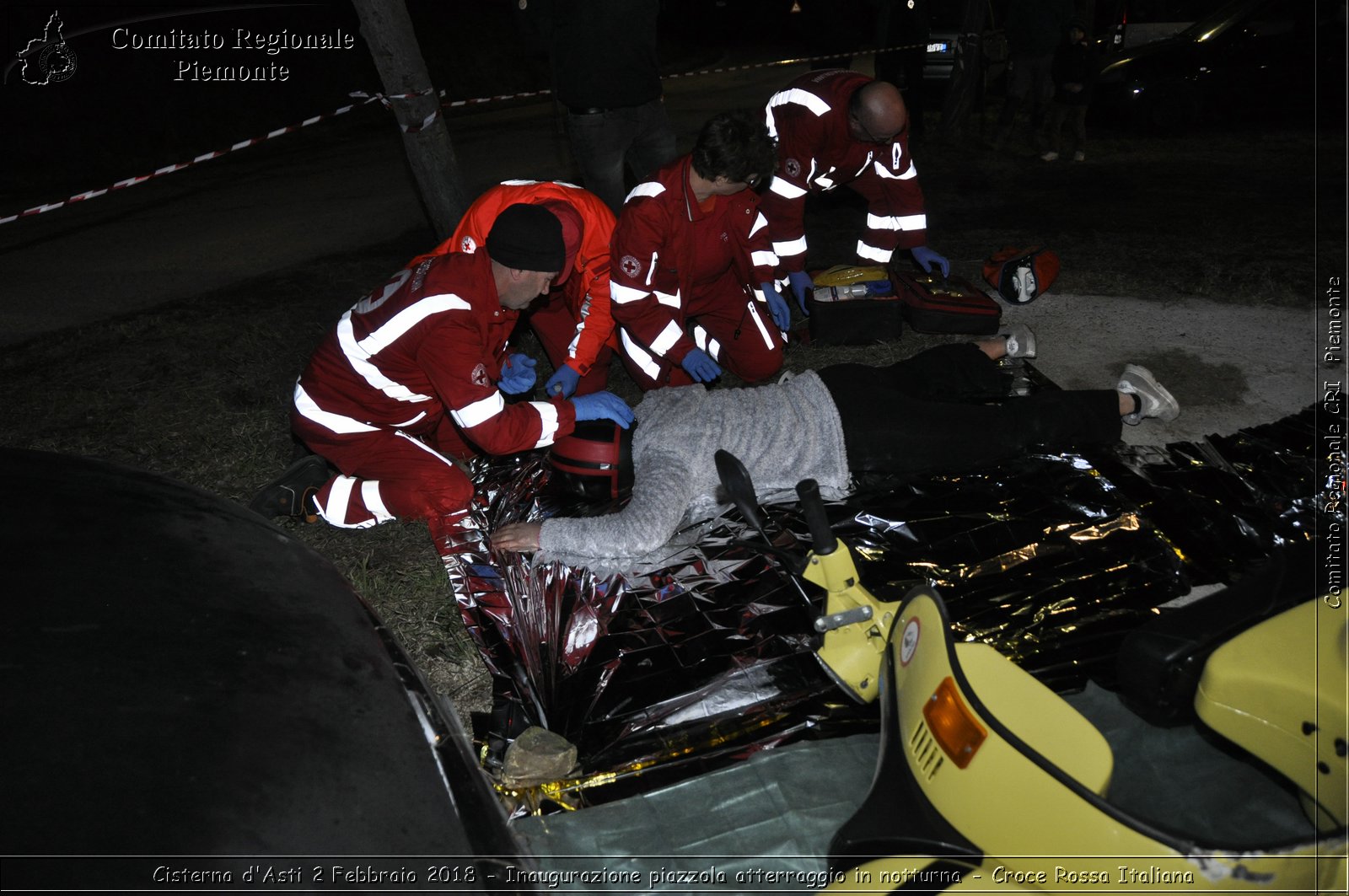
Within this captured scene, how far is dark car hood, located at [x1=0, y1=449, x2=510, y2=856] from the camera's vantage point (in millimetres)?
1104

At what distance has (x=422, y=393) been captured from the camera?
3318 mm

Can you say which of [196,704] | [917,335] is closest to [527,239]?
[196,704]

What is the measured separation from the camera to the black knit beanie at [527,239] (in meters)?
2.93

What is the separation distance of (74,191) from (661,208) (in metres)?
9.06

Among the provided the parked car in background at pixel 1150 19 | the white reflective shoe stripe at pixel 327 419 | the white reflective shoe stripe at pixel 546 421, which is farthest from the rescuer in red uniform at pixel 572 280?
the parked car in background at pixel 1150 19

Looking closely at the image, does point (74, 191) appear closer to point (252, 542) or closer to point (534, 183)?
point (534, 183)

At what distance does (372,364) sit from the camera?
10.4ft

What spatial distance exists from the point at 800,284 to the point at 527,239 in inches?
81.6

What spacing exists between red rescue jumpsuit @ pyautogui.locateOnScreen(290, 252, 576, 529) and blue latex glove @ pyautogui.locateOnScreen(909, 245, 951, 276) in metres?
2.33

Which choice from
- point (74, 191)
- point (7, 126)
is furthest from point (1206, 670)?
point (7, 126)

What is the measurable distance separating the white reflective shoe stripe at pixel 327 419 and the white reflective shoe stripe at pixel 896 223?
284 centimetres

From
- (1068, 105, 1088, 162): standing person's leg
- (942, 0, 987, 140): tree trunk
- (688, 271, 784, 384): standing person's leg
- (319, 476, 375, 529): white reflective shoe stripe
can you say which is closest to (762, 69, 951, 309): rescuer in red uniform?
(688, 271, 784, 384): standing person's leg

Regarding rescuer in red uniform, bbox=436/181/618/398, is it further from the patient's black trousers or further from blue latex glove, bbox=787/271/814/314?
the patient's black trousers

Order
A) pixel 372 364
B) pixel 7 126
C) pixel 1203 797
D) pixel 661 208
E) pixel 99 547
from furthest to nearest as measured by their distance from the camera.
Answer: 1. pixel 7 126
2. pixel 661 208
3. pixel 372 364
4. pixel 1203 797
5. pixel 99 547
